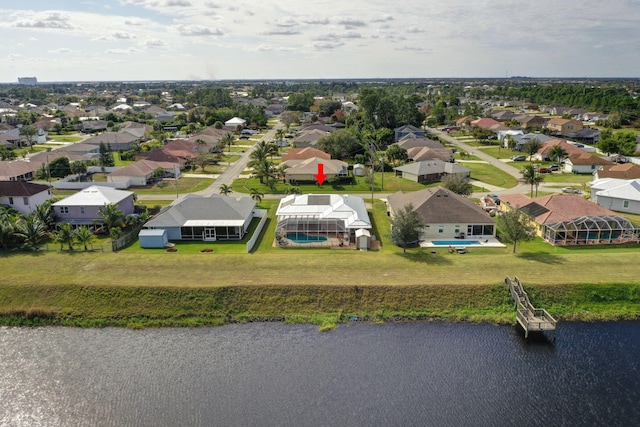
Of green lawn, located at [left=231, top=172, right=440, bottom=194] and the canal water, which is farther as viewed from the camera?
green lawn, located at [left=231, top=172, right=440, bottom=194]

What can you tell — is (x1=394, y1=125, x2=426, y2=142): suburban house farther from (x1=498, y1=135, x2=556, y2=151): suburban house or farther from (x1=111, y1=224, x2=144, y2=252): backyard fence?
(x1=111, y1=224, x2=144, y2=252): backyard fence

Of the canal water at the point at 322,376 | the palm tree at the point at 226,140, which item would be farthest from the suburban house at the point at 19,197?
the palm tree at the point at 226,140

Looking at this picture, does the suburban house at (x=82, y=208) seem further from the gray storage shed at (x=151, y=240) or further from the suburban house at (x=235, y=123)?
the suburban house at (x=235, y=123)

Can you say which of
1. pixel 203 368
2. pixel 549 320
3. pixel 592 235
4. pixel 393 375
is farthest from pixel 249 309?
pixel 592 235

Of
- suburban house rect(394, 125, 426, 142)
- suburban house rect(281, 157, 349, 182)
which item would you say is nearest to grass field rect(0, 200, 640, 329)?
suburban house rect(281, 157, 349, 182)

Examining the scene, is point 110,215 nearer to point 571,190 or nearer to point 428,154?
point 428,154

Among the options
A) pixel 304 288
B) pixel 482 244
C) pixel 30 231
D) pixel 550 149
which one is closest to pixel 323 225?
pixel 304 288
